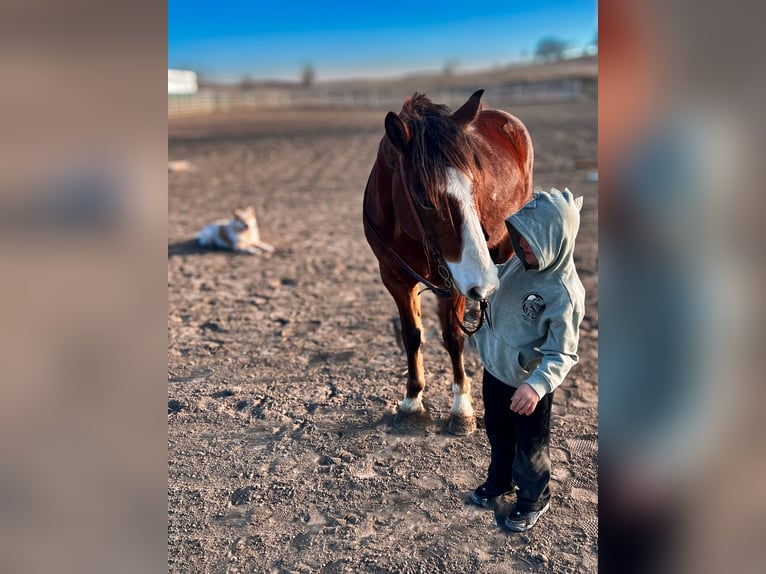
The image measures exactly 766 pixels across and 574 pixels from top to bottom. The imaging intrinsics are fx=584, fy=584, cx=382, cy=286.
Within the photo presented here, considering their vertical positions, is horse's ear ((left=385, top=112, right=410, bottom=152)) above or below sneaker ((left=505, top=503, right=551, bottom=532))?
above

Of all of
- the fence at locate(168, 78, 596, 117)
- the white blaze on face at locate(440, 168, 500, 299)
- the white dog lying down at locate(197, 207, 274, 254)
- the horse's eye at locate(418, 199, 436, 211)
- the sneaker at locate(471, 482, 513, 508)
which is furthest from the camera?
the fence at locate(168, 78, 596, 117)

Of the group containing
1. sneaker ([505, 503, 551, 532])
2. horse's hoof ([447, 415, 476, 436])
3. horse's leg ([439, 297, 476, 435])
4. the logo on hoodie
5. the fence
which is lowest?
sneaker ([505, 503, 551, 532])

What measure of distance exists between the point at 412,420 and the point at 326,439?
0.50 metres

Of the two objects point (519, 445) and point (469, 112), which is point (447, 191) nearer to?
point (469, 112)

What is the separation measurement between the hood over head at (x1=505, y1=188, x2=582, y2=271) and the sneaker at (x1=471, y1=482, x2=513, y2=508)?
1.20 metres

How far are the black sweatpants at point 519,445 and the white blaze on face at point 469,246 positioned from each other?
1.34ft

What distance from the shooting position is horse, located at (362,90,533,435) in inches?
91.5

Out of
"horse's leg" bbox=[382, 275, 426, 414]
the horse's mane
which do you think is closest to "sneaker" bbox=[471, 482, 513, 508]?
"horse's leg" bbox=[382, 275, 426, 414]
